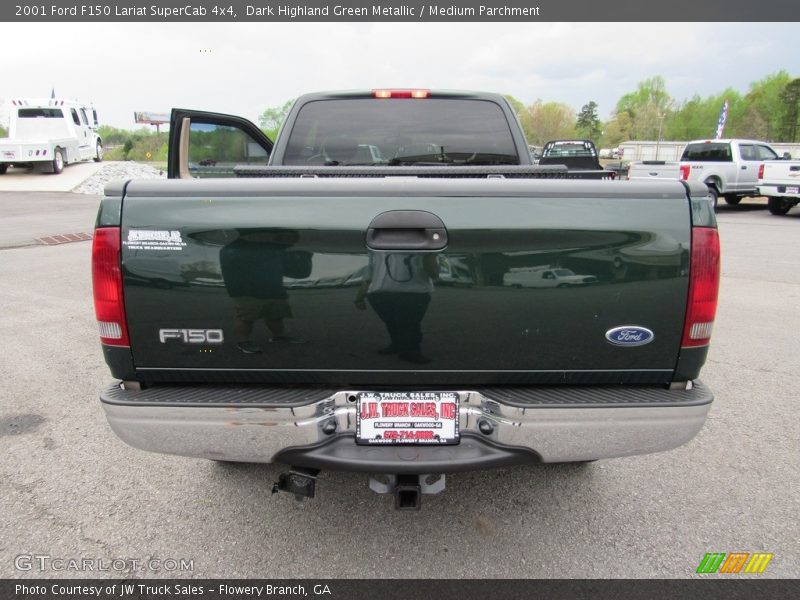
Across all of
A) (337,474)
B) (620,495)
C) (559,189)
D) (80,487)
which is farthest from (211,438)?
(620,495)

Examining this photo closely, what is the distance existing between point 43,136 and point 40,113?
984 mm

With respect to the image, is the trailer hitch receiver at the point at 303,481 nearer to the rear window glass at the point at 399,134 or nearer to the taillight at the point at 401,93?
the rear window glass at the point at 399,134

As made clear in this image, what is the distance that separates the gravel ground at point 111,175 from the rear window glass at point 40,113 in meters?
2.84

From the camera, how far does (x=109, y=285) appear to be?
2.03m

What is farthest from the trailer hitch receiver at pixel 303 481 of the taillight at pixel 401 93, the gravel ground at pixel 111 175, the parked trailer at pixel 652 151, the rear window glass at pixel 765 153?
the parked trailer at pixel 652 151

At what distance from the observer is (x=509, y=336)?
2.05 m

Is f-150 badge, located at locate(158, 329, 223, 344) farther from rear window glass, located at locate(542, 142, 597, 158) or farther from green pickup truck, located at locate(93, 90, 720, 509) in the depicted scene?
rear window glass, located at locate(542, 142, 597, 158)

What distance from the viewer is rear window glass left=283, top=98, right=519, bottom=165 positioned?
391 cm

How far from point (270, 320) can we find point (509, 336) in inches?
35.9

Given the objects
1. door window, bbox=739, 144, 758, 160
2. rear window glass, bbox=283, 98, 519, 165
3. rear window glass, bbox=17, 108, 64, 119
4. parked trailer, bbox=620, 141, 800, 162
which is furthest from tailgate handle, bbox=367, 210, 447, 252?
parked trailer, bbox=620, 141, 800, 162

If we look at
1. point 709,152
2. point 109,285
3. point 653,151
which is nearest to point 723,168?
point 709,152

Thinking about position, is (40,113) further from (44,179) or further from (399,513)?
(399,513)

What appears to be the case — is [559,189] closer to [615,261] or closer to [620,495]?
[615,261]
